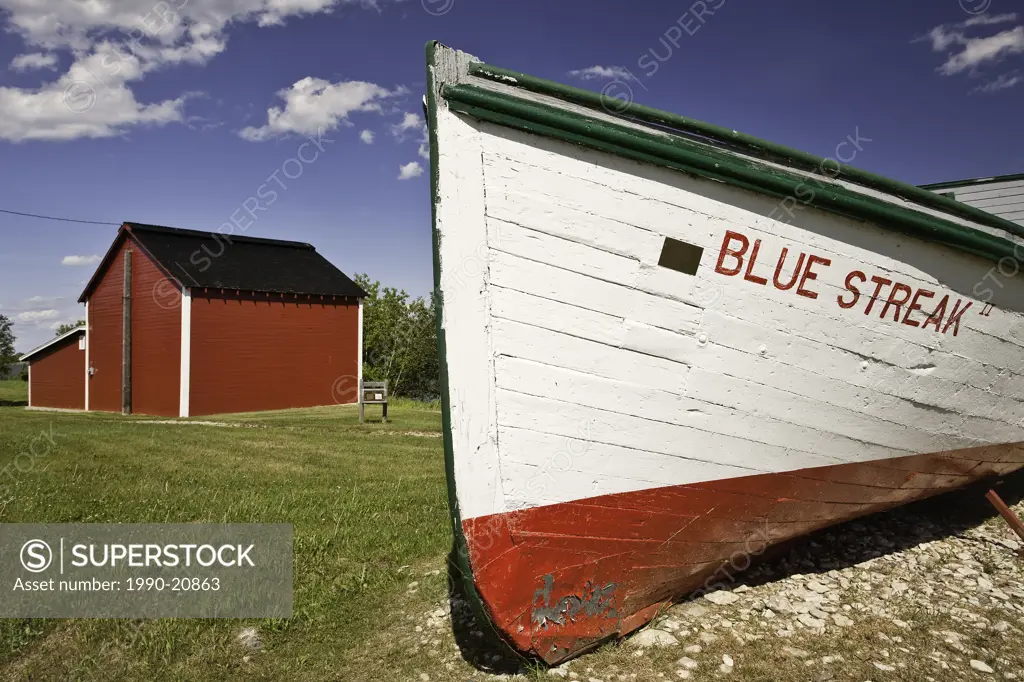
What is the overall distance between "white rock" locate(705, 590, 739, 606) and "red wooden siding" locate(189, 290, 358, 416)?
1941cm

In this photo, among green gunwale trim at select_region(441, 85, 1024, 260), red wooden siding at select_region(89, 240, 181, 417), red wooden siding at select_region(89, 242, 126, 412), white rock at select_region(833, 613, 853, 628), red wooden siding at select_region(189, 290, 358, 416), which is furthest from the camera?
red wooden siding at select_region(89, 242, 126, 412)

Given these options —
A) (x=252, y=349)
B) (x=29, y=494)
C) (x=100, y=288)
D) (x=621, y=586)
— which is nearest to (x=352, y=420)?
(x=252, y=349)

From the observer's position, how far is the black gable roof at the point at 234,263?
21.7 metres

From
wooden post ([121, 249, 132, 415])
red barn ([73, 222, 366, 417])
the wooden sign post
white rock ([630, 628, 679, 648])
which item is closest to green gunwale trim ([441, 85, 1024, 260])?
white rock ([630, 628, 679, 648])

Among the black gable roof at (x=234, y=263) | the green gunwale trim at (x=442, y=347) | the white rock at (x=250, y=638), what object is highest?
the black gable roof at (x=234, y=263)

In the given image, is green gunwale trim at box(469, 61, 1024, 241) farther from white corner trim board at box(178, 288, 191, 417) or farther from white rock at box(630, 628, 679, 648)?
white corner trim board at box(178, 288, 191, 417)

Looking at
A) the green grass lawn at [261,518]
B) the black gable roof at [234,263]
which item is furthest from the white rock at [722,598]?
the black gable roof at [234,263]

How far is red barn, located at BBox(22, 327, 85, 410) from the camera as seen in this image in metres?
25.6

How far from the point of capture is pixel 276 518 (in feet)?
20.7

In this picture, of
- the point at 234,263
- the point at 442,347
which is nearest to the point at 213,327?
the point at 234,263

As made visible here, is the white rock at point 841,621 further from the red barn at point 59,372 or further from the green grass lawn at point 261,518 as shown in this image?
the red barn at point 59,372

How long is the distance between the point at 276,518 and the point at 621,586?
12.2 ft

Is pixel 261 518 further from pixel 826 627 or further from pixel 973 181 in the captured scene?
pixel 973 181

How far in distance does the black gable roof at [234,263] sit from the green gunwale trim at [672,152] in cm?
1958
